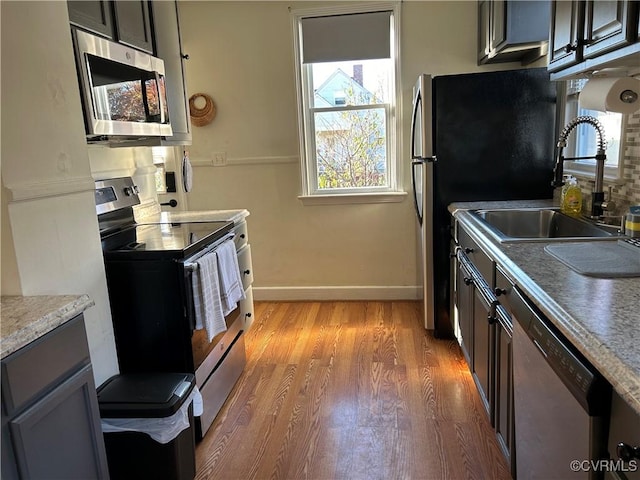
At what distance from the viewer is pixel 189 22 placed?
11.7ft

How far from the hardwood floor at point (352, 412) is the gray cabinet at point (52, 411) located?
2.14ft

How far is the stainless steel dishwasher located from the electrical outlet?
2.80 meters

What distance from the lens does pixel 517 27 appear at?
2.49 meters

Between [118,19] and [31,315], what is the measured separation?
1459 mm

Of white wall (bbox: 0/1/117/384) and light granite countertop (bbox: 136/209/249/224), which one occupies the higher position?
white wall (bbox: 0/1/117/384)

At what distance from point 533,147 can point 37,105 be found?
2407 millimetres

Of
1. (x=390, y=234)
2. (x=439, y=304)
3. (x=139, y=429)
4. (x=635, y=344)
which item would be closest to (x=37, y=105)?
(x=139, y=429)

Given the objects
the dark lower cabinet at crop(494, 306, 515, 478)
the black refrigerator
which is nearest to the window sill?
the black refrigerator

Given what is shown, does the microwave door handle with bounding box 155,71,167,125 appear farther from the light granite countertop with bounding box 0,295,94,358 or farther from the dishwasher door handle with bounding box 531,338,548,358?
the dishwasher door handle with bounding box 531,338,548,358

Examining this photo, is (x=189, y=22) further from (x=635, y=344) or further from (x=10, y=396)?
(x=635, y=344)

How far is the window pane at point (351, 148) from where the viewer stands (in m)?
3.61

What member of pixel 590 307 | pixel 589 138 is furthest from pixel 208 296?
pixel 589 138

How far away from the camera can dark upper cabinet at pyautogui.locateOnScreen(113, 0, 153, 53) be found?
2072 mm

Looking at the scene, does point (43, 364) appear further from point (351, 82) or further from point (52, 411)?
point (351, 82)
